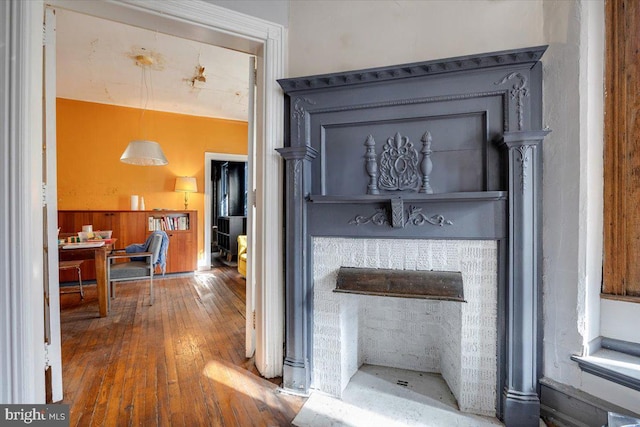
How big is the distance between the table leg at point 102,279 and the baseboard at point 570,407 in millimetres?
4005

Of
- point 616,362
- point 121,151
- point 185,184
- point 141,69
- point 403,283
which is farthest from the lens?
point 185,184

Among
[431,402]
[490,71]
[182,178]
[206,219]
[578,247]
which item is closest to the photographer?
[578,247]

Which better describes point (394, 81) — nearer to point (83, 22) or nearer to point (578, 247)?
point (578, 247)

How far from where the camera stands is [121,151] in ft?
16.7

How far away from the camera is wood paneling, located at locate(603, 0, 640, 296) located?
1.46 metres

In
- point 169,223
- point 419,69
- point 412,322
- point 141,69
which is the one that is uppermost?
point 141,69

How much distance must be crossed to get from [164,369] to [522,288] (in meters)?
2.46

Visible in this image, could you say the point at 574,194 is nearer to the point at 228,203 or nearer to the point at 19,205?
the point at 19,205

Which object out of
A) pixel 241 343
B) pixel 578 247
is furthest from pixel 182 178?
pixel 578 247

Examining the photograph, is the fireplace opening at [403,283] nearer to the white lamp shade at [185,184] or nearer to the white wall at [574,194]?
the white wall at [574,194]

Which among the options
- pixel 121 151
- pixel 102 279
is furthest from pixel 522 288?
pixel 121 151

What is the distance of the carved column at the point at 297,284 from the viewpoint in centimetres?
183

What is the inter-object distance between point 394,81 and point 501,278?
4.31ft

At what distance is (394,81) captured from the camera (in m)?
1.72
